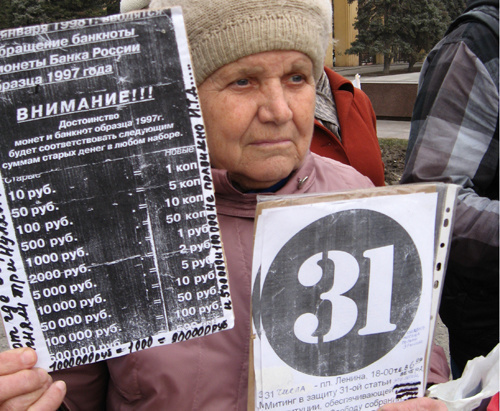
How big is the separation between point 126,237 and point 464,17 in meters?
1.35

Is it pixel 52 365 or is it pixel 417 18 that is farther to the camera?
pixel 417 18

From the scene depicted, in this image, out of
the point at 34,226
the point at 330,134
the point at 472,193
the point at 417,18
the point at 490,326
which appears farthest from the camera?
the point at 417,18

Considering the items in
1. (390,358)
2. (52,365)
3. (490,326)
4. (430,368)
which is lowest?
(490,326)

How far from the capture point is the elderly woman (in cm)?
114

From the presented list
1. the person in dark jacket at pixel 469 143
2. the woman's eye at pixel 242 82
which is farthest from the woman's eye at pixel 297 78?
the person in dark jacket at pixel 469 143

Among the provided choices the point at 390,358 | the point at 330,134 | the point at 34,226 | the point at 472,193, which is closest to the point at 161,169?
the point at 34,226

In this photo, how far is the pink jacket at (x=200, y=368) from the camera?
3.76ft

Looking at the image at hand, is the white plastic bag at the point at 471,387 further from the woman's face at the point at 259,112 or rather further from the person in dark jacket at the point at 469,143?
the woman's face at the point at 259,112

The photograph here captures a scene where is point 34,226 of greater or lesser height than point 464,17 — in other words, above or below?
below

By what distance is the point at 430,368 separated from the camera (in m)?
1.33

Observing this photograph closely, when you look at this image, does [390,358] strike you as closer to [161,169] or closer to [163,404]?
[163,404]

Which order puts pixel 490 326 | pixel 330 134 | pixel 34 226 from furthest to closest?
pixel 330 134 < pixel 490 326 < pixel 34 226

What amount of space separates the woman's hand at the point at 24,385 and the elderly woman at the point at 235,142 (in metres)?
0.18

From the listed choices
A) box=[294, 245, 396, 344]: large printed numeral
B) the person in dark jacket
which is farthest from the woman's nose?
the person in dark jacket
